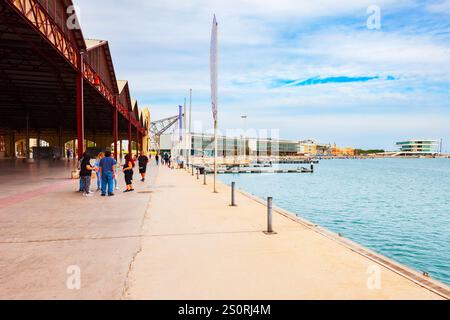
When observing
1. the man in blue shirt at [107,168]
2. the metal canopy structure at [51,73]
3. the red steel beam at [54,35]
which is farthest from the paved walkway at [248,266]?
the metal canopy structure at [51,73]

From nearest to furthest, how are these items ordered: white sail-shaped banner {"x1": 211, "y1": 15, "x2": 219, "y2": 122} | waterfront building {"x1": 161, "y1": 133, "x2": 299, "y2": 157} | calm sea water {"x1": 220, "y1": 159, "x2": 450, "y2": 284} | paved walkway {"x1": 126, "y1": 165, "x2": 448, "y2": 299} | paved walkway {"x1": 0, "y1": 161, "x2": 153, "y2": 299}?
paved walkway {"x1": 126, "y1": 165, "x2": 448, "y2": 299} < paved walkway {"x1": 0, "y1": 161, "x2": 153, "y2": 299} < calm sea water {"x1": 220, "y1": 159, "x2": 450, "y2": 284} < white sail-shaped banner {"x1": 211, "y1": 15, "x2": 219, "y2": 122} < waterfront building {"x1": 161, "y1": 133, "x2": 299, "y2": 157}

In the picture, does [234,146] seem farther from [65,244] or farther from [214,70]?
[65,244]

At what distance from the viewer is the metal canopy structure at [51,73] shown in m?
16.4

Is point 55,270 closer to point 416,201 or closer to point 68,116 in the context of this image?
point 416,201

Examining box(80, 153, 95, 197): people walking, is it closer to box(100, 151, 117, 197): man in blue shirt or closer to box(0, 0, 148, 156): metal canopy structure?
box(100, 151, 117, 197): man in blue shirt

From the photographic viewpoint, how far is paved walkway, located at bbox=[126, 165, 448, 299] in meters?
4.59

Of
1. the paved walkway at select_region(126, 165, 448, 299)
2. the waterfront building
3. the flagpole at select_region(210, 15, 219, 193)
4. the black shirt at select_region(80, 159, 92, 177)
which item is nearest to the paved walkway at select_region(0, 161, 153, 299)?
the paved walkway at select_region(126, 165, 448, 299)

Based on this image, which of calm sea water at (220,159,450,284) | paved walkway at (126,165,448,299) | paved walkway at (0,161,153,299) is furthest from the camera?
calm sea water at (220,159,450,284)

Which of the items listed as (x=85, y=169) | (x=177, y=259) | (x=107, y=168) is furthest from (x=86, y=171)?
(x=177, y=259)

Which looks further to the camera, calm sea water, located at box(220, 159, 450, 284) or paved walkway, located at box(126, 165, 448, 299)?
calm sea water, located at box(220, 159, 450, 284)

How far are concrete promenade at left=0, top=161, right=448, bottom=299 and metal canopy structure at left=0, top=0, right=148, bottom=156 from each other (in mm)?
9202

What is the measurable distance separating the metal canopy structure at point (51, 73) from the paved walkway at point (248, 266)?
11.3 metres

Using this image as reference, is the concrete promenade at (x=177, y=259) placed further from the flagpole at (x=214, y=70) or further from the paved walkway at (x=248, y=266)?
the flagpole at (x=214, y=70)
